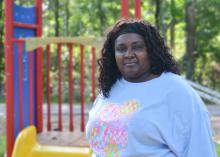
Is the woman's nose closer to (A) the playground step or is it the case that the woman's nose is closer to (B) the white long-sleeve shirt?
(B) the white long-sleeve shirt

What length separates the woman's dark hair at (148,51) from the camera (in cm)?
223

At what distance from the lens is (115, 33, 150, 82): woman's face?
2225 millimetres

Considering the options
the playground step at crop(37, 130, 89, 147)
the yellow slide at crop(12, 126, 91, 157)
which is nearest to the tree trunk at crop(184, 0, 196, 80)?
the playground step at crop(37, 130, 89, 147)

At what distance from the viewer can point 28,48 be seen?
18.7ft

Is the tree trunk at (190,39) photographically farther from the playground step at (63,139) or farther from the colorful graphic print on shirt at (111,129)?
the colorful graphic print on shirt at (111,129)

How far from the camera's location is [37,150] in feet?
17.5

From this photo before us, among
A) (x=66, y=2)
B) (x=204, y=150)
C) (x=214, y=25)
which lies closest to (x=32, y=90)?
(x=204, y=150)

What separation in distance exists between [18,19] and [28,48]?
53 cm

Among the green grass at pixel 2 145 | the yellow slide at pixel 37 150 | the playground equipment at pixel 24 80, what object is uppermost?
the playground equipment at pixel 24 80

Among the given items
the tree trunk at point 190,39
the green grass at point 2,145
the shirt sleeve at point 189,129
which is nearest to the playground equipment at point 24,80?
the green grass at point 2,145

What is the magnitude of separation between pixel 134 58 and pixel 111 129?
1.06ft

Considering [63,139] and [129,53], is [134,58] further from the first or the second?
[63,139]

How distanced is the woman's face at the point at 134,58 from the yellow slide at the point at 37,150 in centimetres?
290

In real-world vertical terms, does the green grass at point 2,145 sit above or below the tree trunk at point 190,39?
below
